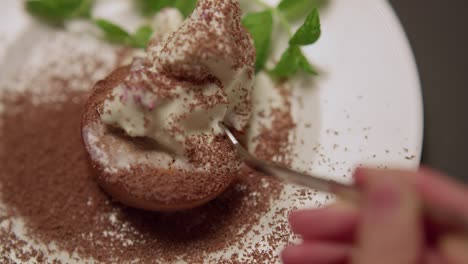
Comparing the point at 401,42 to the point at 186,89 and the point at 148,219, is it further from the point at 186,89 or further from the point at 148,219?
the point at 148,219

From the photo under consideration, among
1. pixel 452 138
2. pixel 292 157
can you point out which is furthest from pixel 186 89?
pixel 452 138

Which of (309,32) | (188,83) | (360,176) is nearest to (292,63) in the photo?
(309,32)

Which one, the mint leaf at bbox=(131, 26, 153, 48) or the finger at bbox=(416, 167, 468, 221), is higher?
the finger at bbox=(416, 167, 468, 221)

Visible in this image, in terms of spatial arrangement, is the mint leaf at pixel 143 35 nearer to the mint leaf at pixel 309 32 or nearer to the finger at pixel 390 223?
the mint leaf at pixel 309 32

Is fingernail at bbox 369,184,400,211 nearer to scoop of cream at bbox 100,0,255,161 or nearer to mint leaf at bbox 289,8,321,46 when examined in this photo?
scoop of cream at bbox 100,0,255,161

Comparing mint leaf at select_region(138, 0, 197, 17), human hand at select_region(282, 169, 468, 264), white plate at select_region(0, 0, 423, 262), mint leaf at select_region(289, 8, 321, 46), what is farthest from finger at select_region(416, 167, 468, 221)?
mint leaf at select_region(138, 0, 197, 17)

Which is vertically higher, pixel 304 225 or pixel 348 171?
pixel 304 225

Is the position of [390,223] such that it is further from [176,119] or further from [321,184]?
[176,119]
